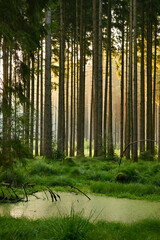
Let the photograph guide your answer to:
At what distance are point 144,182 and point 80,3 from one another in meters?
13.0

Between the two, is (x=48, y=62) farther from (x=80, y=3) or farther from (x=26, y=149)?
(x=26, y=149)

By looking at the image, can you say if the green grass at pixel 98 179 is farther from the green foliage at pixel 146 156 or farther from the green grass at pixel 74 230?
the green foliage at pixel 146 156

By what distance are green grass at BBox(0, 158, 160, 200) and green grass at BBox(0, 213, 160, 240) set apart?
6.21ft

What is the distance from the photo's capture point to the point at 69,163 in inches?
396

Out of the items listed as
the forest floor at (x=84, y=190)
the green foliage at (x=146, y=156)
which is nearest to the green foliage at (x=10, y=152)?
the forest floor at (x=84, y=190)

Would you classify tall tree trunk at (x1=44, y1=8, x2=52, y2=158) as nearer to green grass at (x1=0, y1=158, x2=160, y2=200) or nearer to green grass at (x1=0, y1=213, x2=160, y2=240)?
green grass at (x1=0, y1=158, x2=160, y2=200)

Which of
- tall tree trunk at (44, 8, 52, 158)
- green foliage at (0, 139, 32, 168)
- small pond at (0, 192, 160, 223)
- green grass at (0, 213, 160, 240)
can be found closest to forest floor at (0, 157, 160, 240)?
green grass at (0, 213, 160, 240)

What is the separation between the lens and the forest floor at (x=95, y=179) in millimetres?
6628

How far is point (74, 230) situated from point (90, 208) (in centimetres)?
176

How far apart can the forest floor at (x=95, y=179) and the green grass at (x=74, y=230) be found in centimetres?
189

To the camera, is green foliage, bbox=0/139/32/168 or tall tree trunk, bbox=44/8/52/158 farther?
tall tree trunk, bbox=44/8/52/158

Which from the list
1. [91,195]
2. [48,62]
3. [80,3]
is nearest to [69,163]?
[91,195]

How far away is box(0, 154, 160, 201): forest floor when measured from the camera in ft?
21.7

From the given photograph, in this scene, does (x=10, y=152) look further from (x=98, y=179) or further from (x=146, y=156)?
(x=146, y=156)
